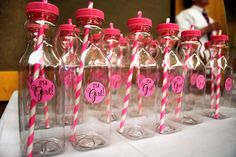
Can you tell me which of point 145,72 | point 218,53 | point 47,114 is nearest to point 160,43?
point 145,72

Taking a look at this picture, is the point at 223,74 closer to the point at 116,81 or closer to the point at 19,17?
the point at 116,81

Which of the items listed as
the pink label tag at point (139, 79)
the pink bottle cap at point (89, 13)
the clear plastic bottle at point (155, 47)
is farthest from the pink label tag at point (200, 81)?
the pink bottle cap at point (89, 13)

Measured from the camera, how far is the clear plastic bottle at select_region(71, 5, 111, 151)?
534 mm

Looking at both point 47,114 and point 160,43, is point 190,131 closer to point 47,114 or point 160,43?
point 160,43

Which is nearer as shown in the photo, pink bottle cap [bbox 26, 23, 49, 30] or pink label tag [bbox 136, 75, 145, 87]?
pink bottle cap [bbox 26, 23, 49, 30]

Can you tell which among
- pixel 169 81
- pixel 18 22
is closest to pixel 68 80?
pixel 169 81

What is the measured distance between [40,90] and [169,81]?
0.48 meters

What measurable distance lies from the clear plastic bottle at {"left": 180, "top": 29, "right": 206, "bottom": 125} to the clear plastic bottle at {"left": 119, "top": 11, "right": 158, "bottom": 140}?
0.16 m

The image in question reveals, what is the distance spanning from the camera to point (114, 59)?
44.6 inches

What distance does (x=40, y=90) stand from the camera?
0.45 meters

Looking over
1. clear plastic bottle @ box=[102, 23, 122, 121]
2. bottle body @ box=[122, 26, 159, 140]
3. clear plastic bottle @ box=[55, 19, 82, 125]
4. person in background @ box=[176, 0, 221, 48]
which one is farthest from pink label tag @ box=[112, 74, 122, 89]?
person in background @ box=[176, 0, 221, 48]

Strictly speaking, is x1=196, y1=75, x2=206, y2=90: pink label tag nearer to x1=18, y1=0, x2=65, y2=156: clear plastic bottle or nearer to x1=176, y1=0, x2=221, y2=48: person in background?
x1=18, y1=0, x2=65, y2=156: clear plastic bottle

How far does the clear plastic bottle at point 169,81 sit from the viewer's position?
2.20 feet

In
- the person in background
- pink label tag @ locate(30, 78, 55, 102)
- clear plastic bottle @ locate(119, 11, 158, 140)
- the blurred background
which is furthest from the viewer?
the person in background
